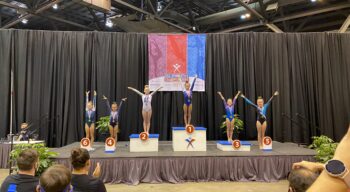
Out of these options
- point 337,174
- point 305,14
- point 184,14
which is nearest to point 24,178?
point 337,174

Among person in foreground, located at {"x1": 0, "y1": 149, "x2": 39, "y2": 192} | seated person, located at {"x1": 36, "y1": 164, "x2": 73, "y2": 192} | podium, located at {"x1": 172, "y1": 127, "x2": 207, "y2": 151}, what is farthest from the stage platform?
seated person, located at {"x1": 36, "y1": 164, "x2": 73, "y2": 192}

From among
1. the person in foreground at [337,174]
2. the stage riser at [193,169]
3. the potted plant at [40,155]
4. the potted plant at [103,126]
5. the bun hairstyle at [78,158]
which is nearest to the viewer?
the person in foreground at [337,174]

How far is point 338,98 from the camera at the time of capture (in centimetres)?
980

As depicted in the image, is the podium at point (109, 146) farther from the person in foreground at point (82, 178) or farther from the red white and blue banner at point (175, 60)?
the person in foreground at point (82, 178)

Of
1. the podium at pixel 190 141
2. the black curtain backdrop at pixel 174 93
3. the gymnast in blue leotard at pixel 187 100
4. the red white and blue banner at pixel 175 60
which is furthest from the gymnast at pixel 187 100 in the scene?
the black curtain backdrop at pixel 174 93

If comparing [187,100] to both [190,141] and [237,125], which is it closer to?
[190,141]

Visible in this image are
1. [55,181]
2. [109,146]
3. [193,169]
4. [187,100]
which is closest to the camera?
[55,181]

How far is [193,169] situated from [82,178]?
13.2 ft

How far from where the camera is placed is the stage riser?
597cm

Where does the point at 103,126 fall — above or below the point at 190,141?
above

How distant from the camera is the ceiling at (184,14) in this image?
10.3m

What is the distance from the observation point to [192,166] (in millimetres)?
6121

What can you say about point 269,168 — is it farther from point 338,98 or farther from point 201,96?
point 338,98

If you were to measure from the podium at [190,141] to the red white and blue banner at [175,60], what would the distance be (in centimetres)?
275
